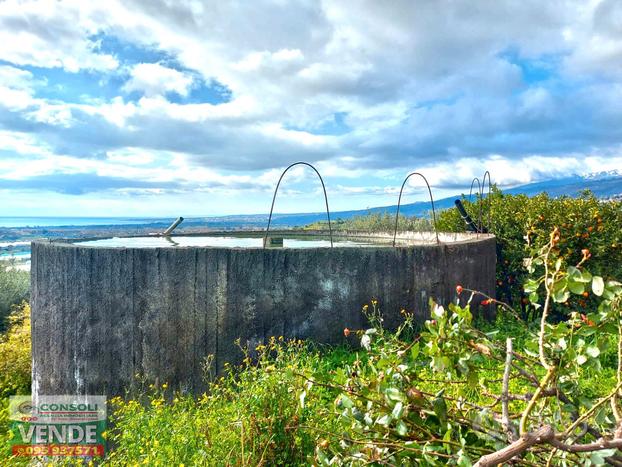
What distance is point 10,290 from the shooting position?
46.6 feet

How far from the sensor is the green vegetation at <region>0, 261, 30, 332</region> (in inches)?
547

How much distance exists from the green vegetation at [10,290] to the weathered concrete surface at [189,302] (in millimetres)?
9223

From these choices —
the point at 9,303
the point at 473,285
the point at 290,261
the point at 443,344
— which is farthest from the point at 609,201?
the point at 9,303

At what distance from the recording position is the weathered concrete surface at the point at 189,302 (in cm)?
551

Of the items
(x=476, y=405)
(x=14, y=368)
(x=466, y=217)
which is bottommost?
(x=14, y=368)

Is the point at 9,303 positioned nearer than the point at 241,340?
No

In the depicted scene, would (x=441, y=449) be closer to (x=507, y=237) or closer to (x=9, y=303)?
(x=507, y=237)

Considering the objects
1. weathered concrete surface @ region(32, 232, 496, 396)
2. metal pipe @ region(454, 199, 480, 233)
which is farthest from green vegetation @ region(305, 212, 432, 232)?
weathered concrete surface @ region(32, 232, 496, 396)

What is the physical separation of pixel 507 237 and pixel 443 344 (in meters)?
7.93

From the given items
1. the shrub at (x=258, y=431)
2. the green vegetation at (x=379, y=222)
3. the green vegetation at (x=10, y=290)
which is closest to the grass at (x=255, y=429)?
the shrub at (x=258, y=431)

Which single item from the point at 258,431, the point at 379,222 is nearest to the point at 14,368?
the point at 258,431

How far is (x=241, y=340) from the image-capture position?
552 cm

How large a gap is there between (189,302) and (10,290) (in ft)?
37.0

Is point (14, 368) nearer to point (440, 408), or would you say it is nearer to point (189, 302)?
point (189, 302)
